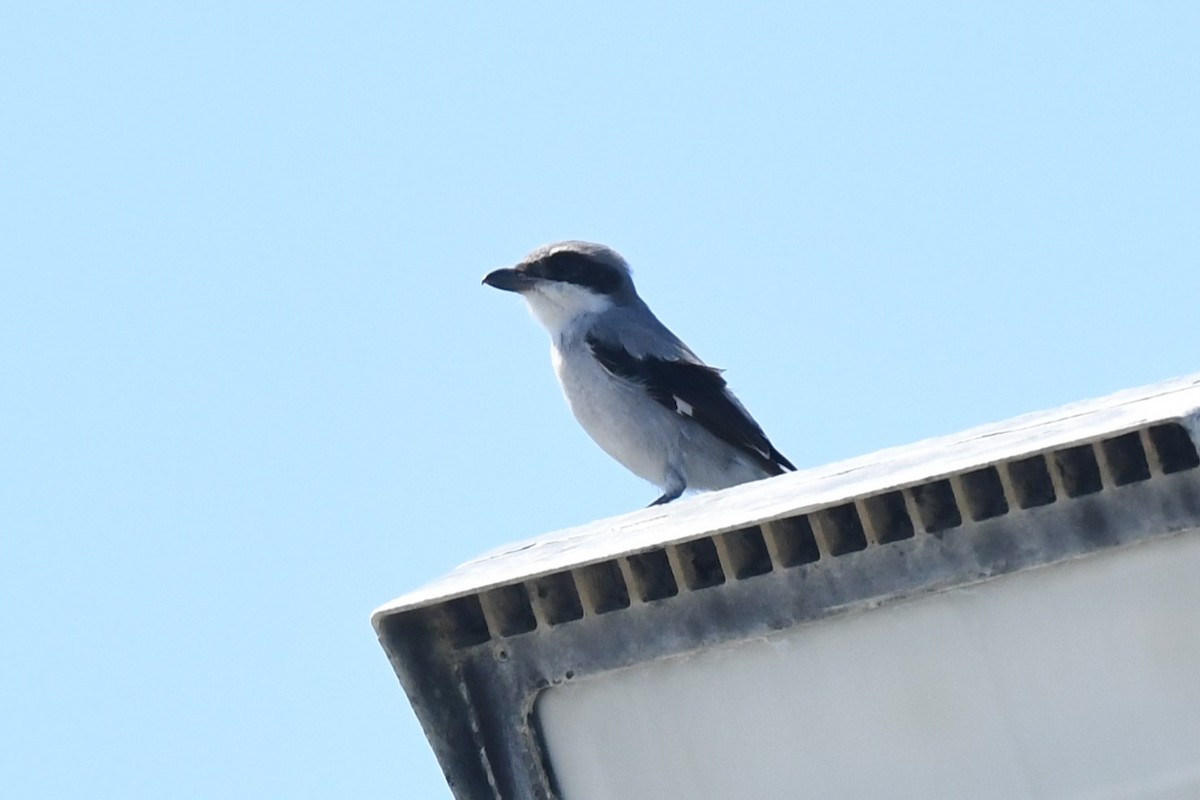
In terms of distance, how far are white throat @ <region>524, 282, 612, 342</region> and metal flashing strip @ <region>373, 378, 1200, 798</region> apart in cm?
617

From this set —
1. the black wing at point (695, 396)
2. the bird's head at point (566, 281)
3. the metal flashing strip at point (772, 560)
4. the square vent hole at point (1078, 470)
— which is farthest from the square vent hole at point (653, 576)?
the bird's head at point (566, 281)

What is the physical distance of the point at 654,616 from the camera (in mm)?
5953

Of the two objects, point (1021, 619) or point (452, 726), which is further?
point (452, 726)

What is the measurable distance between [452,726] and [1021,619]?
157cm

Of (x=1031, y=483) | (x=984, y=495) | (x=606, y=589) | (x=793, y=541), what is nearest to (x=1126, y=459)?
(x=1031, y=483)

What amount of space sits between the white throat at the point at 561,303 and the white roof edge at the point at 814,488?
5.66 meters

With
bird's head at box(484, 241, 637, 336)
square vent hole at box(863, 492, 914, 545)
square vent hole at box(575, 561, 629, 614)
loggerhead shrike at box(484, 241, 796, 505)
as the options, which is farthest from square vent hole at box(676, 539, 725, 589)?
bird's head at box(484, 241, 637, 336)

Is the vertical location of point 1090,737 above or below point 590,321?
below

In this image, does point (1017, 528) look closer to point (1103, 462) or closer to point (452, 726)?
point (1103, 462)

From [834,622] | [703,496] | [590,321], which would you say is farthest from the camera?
[590,321]

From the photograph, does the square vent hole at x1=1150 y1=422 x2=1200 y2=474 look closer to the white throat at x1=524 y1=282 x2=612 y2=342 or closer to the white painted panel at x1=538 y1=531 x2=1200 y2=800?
the white painted panel at x1=538 y1=531 x2=1200 y2=800

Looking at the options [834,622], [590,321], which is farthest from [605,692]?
[590,321]

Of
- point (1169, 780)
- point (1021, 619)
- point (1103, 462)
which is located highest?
point (1103, 462)

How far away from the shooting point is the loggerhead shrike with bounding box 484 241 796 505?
1195cm
